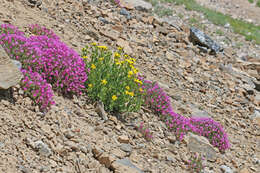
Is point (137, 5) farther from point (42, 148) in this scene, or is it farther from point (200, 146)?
point (42, 148)

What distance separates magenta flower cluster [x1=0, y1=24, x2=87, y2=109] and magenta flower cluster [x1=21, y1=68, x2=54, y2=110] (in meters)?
0.20

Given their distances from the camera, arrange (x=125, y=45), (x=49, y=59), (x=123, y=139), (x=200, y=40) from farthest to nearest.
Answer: (x=200, y=40) → (x=125, y=45) → (x=49, y=59) → (x=123, y=139)

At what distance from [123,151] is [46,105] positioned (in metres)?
1.67

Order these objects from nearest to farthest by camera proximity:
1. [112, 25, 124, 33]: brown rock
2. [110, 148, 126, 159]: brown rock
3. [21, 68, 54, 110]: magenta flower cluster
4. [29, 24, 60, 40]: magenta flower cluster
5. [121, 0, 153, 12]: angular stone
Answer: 1. [21, 68, 54, 110]: magenta flower cluster
2. [110, 148, 126, 159]: brown rock
3. [29, 24, 60, 40]: magenta flower cluster
4. [112, 25, 124, 33]: brown rock
5. [121, 0, 153, 12]: angular stone

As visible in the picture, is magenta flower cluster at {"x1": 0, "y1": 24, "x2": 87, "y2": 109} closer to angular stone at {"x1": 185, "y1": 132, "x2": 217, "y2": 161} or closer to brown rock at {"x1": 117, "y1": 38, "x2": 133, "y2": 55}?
angular stone at {"x1": 185, "y1": 132, "x2": 217, "y2": 161}

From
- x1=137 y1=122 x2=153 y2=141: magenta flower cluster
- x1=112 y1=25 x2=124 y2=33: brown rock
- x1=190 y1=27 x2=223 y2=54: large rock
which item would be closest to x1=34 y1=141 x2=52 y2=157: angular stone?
x1=137 y1=122 x2=153 y2=141: magenta flower cluster

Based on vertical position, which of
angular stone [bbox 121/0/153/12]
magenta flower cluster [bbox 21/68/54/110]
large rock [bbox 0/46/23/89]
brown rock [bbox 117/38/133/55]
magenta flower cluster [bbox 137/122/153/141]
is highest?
large rock [bbox 0/46/23/89]

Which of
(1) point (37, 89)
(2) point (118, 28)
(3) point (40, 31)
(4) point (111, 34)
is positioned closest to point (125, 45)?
A: (4) point (111, 34)

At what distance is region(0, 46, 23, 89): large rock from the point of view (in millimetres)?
4977

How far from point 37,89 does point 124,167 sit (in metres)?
2.09

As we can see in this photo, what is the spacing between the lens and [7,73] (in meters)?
5.02

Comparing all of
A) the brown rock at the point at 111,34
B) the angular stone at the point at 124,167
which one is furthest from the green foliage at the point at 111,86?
the brown rock at the point at 111,34

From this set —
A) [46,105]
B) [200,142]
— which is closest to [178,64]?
[200,142]

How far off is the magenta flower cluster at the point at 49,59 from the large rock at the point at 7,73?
73 centimetres
